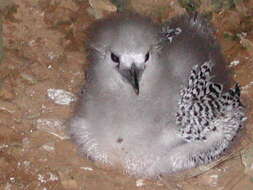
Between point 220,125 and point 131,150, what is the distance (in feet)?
2.09

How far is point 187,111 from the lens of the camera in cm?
360

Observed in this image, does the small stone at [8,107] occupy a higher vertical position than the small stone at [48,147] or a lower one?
higher

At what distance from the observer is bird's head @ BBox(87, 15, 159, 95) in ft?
10.9

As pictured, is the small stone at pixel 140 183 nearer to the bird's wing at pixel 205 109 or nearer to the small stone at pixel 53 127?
the bird's wing at pixel 205 109

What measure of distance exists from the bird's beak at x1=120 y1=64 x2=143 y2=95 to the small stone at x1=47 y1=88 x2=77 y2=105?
1071 millimetres

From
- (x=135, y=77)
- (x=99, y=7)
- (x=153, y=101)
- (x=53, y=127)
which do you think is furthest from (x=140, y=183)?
(x=99, y=7)

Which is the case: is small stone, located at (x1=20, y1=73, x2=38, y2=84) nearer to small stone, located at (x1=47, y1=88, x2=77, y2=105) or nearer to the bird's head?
small stone, located at (x1=47, y1=88, x2=77, y2=105)

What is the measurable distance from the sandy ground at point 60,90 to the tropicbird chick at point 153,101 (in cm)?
13

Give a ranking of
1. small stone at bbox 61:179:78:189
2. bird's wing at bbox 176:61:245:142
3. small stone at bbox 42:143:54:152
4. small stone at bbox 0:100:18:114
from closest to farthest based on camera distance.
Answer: bird's wing at bbox 176:61:245:142
small stone at bbox 61:179:78:189
small stone at bbox 42:143:54:152
small stone at bbox 0:100:18:114

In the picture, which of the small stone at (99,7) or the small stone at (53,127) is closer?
the small stone at (53,127)

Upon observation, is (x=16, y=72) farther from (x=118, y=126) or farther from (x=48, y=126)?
(x=118, y=126)

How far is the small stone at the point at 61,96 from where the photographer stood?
432 centimetres

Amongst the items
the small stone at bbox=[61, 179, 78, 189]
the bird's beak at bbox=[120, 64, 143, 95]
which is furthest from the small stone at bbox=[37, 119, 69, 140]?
the bird's beak at bbox=[120, 64, 143, 95]

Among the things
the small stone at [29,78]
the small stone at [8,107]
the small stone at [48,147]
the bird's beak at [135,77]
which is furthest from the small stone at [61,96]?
the bird's beak at [135,77]
